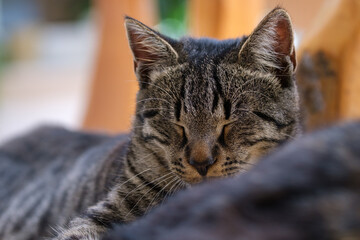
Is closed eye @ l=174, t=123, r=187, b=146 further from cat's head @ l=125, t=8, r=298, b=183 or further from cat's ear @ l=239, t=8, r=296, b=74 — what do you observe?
cat's ear @ l=239, t=8, r=296, b=74

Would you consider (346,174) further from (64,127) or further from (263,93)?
(64,127)

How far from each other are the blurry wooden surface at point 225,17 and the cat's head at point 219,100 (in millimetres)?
1159

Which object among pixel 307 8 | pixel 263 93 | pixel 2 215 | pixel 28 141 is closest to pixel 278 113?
pixel 263 93

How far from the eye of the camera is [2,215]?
194 cm

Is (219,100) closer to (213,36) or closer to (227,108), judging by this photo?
(227,108)

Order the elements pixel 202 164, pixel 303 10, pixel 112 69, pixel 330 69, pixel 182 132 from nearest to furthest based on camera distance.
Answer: pixel 202 164 < pixel 182 132 < pixel 330 69 < pixel 303 10 < pixel 112 69

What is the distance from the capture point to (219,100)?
4.21 ft

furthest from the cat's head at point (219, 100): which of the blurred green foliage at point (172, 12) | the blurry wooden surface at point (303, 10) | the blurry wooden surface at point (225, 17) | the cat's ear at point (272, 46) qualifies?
the blurred green foliage at point (172, 12)

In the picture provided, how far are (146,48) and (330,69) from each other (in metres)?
0.89

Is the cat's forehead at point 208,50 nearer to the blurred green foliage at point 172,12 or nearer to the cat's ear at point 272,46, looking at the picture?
the cat's ear at point 272,46

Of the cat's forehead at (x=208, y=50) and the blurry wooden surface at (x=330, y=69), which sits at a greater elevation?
the cat's forehead at (x=208, y=50)

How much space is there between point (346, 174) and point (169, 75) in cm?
87

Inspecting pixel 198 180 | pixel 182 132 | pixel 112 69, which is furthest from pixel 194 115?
pixel 112 69

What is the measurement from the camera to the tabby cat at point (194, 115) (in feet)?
4.10
